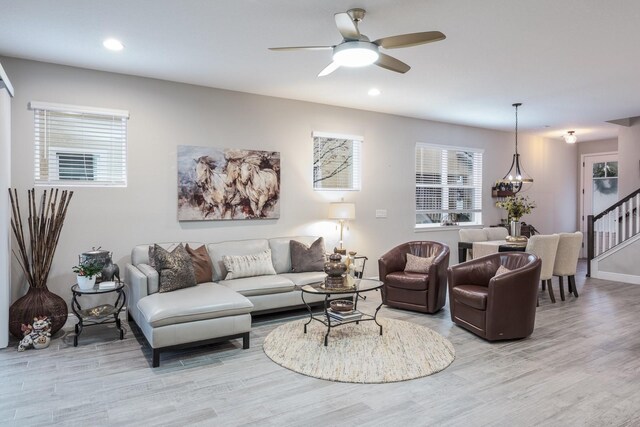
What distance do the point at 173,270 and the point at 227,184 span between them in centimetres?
155

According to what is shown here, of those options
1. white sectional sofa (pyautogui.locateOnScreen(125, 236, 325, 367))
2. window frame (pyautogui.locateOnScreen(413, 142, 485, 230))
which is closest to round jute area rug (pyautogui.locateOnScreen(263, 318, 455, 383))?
white sectional sofa (pyautogui.locateOnScreen(125, 236, 325, 367))

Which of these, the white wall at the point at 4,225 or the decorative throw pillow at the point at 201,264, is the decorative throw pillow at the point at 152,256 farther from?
the white wall at the point at 4,225

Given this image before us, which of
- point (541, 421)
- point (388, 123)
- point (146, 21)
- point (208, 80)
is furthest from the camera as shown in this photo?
point (388, 123)

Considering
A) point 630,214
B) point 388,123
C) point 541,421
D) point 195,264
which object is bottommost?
point 541,421

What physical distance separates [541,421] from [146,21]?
159 inches

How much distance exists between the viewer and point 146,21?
3.34m

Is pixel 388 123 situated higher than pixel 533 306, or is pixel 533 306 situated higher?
pixel 388 123

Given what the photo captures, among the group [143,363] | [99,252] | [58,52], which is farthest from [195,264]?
[58,52]

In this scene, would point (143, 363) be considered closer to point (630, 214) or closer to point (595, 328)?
point (595, 328)

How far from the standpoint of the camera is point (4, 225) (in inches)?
149

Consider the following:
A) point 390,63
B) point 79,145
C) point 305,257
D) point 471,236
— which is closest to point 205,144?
point 79,145

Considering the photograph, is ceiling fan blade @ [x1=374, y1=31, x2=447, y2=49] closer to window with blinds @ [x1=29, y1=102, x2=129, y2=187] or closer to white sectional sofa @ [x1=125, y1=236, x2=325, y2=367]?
white sectional sofa @ [x1=125, y1=236, x2=325, y2=367]

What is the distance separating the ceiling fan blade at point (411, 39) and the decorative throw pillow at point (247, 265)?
9.54 feet

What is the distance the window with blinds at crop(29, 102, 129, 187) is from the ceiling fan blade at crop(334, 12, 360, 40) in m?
2.95
